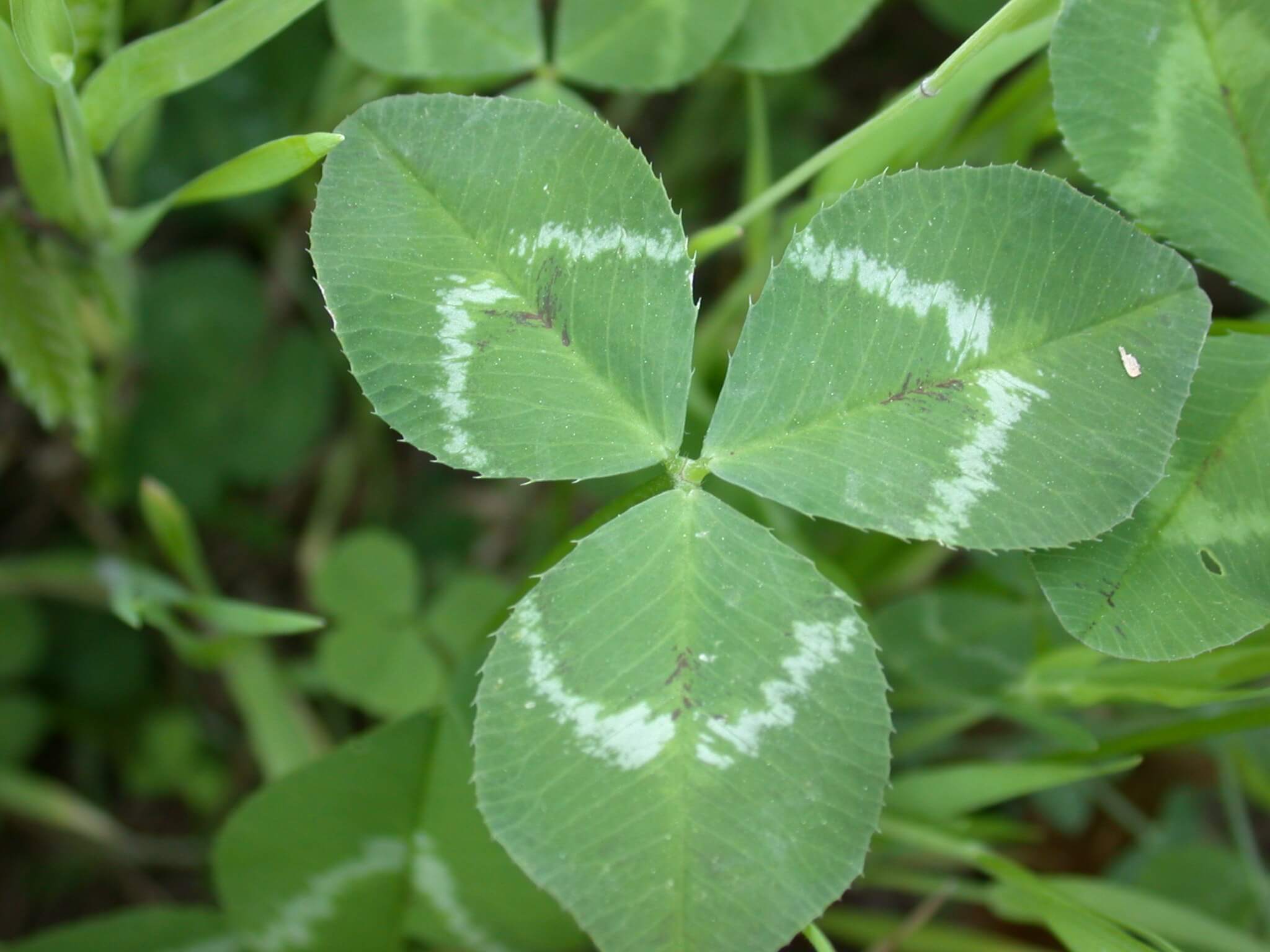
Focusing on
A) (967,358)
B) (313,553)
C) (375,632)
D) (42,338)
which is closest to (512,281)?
(967,358)

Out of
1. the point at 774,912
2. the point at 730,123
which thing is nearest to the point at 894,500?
the point at 774,912

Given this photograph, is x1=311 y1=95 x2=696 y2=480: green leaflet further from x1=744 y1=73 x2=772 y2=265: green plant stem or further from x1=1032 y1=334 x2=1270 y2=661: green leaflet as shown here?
x1=744 y1=73 x2=772 y2=265: green plant stem

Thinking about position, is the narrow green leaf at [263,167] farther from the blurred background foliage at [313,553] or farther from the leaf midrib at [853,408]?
the leaf midrib at [853,408]

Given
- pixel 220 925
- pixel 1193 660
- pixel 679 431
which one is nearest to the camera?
pixel 679 431

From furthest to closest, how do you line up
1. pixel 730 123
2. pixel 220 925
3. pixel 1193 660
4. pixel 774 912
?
1. pixel 730 123
2. pixel 220 925
3. pixel 1193 660
4. pixel 774 912

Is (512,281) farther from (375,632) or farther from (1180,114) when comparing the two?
(375,632)

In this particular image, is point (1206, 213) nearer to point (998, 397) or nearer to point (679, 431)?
point (998, 397)

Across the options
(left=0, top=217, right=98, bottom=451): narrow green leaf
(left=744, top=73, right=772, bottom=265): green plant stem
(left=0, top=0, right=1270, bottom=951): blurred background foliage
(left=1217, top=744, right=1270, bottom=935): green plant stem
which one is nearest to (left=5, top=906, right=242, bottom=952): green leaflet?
(left=0, top=0, right=1270, bottom=951): blurred background foliage

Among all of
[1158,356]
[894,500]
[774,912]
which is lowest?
[774,912]
